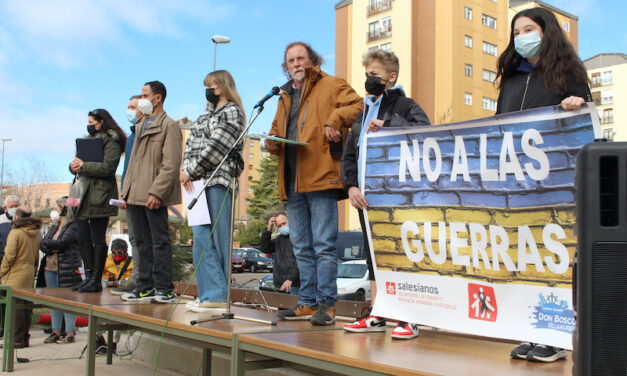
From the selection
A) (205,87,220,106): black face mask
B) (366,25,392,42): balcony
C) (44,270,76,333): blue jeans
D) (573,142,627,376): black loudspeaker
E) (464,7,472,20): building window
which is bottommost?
(44,270,76,333): blue jeans

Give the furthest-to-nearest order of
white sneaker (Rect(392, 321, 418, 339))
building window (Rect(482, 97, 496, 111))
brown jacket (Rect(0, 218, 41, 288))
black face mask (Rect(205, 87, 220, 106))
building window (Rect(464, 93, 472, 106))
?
building window (Rect(482, 97, 496, 111)) → building window (Rect(464, 93, 472, 106)) → brown jacket (Rect(0, 218, 41, 288)) → black face mask (Rect(205, 87, 220, 106)) → white sneaker (Rect(392, 321, 418, 339))

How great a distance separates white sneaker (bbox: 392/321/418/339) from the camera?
328 centimetres

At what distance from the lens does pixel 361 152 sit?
144 inches

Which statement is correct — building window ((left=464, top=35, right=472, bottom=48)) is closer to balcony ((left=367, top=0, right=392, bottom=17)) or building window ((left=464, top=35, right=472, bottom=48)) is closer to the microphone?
balcony ((left=367, top=0, right=392, bottom=17))

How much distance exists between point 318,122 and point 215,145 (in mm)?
1009

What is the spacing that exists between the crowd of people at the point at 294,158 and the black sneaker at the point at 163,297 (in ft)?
0.04

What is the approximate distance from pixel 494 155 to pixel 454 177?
25 centimetres

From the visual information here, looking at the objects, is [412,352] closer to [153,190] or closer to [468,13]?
[153,190]

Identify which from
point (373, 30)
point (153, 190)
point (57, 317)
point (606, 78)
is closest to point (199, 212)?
point (153, 190)

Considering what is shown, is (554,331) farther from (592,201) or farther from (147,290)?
(147,290)

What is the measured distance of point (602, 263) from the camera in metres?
1.31

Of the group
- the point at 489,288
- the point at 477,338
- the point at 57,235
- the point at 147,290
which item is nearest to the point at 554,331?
the point at 489,288

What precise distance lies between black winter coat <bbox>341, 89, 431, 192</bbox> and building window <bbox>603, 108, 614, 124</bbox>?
71730 mm

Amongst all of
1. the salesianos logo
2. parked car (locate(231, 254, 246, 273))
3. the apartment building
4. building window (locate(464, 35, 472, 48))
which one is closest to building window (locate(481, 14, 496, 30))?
building window (locate(464, 35, 472, 48))
